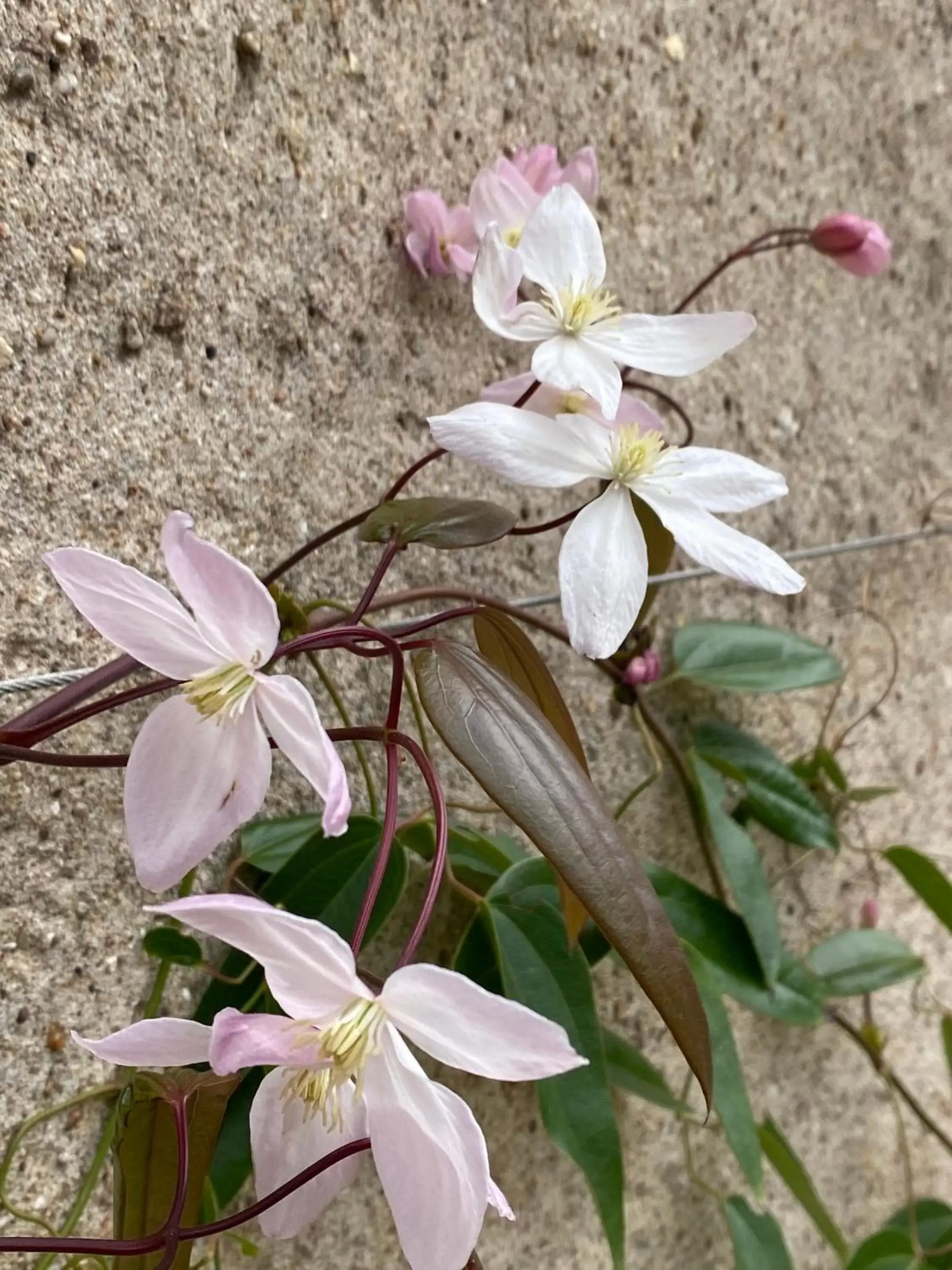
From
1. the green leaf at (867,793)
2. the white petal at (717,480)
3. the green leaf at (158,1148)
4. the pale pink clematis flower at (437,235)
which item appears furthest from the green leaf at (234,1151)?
the green leaf at (867,793)

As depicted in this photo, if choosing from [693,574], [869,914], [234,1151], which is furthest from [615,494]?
[869,914]

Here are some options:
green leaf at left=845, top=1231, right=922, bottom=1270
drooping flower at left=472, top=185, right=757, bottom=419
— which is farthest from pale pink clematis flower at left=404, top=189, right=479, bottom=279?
green leaf at left=845, top=1231, right=922, bottom=1270

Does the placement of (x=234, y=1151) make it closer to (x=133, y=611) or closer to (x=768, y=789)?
(x=133, y=611)

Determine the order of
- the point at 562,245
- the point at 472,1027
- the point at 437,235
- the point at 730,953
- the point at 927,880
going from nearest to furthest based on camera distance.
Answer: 1. the point at 472,1027
2. the point at 562,245
3. the point at 437,235
4. the point at 730,953
5. the point at 927,880

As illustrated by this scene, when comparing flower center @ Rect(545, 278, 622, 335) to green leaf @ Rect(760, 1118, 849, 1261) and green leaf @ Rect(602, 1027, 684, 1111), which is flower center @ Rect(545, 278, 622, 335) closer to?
green leaf @ Rect(602, 1027, 684, 1111)

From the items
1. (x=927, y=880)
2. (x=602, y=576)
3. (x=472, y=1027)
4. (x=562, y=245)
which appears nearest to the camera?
(x=472, y=1027)

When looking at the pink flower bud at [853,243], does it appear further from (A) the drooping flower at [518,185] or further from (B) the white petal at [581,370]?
(B) the white petal at [581,370]

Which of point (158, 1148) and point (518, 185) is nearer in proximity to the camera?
point (158, 1148)
